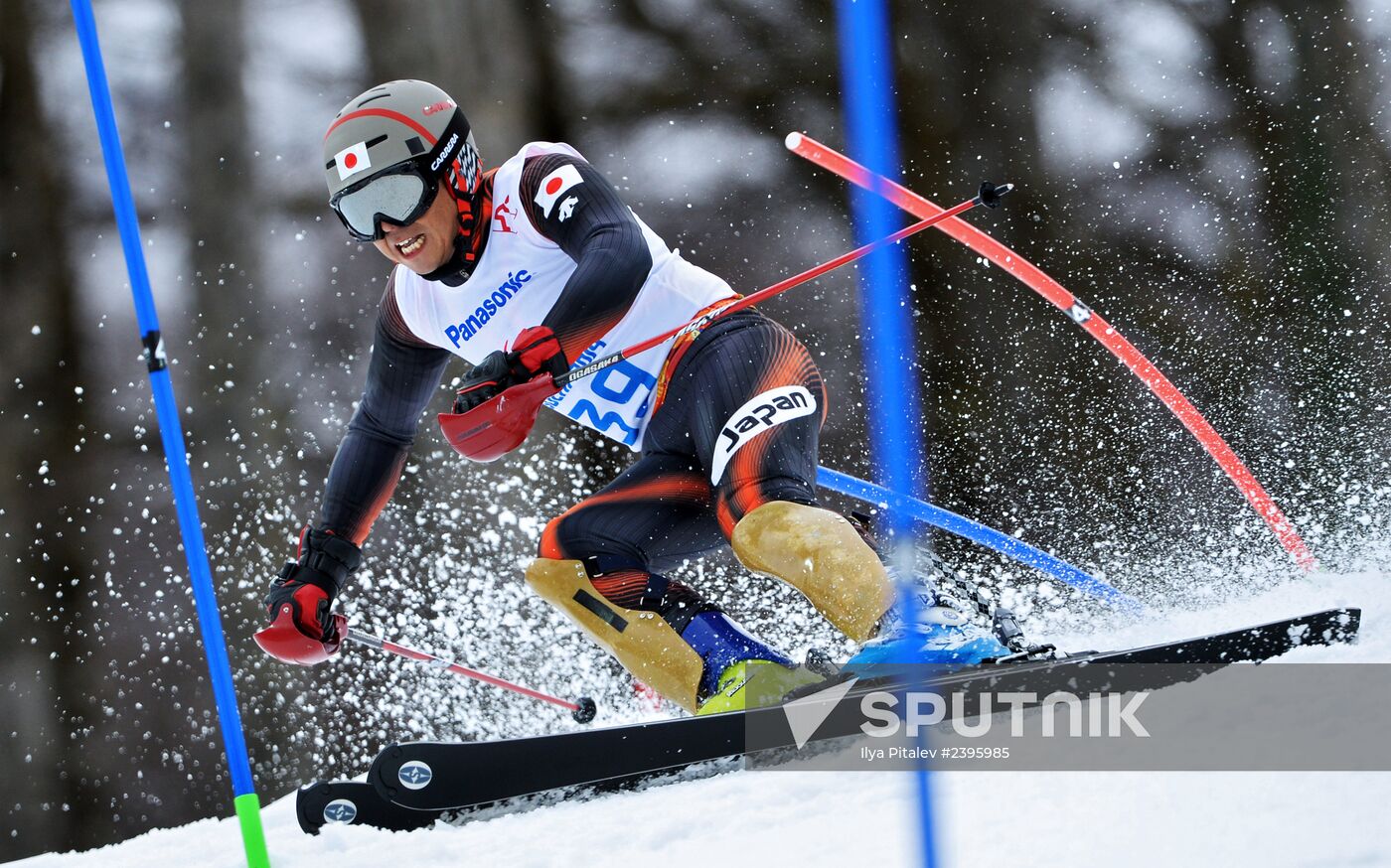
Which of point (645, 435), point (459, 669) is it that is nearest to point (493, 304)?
point (645, 435)

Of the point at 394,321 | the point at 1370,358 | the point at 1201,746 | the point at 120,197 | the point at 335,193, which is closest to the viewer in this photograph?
the point at 1201,746

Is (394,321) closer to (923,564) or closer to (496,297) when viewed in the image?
(496,297)

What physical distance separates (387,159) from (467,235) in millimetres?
193

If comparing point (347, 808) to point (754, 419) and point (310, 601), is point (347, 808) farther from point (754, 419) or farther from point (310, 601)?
point (754, 419)

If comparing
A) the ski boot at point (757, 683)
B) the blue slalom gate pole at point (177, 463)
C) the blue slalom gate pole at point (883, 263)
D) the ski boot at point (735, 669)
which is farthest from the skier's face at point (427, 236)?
the blue slalom gate pole at point (883, 263)

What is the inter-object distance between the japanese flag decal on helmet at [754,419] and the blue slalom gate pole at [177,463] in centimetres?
84

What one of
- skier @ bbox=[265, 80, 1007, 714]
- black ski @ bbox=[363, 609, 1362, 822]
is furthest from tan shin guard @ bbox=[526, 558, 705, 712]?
black ski @ bbox=[363, 609, 1362, 822]

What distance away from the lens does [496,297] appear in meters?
2.15

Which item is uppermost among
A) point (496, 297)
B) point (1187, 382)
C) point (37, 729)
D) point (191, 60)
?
point (191, 60)

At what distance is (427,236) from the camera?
2064 millimetres

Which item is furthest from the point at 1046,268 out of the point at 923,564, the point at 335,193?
the point at 335,193

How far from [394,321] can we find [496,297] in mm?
280

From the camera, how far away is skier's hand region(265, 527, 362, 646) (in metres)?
2.13

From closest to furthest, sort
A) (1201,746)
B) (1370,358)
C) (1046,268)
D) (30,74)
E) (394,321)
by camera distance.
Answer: (1201,746) < (394,321) < (1370,358) < (1046,268) < (30,74)
